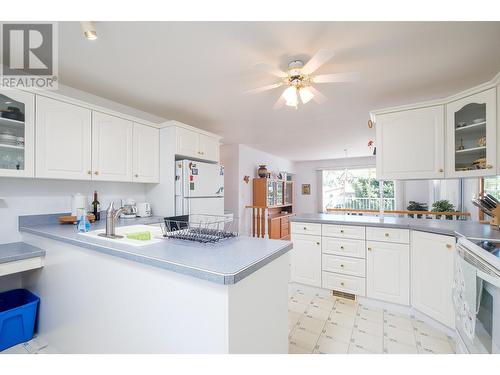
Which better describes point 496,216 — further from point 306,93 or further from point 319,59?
point 319,59

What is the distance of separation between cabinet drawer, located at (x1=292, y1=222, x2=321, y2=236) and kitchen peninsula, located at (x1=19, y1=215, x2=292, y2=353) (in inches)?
56.2

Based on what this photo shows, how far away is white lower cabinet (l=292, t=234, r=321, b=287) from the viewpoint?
2621 millimetres

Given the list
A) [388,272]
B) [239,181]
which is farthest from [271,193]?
[388,272]

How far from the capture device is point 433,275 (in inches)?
77.4

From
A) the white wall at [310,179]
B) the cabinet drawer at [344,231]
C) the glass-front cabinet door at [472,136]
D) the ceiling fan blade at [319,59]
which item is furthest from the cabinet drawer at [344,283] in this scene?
the white wall at [310,179]

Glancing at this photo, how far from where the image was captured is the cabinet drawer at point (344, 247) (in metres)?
2.40

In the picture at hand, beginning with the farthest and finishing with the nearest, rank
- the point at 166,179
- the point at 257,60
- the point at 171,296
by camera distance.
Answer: the point at 166,179 → the point at 257,60 → the point at 171,296

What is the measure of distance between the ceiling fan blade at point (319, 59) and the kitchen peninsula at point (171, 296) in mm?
1183

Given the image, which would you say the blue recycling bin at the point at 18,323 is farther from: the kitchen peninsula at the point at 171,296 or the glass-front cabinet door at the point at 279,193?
the glass-front cabinet door at the point at 279,193

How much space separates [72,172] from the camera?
2092mm

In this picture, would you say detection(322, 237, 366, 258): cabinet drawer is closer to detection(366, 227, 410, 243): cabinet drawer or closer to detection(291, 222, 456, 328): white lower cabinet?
detection(291, 222, 456, 328): white lower cabinet

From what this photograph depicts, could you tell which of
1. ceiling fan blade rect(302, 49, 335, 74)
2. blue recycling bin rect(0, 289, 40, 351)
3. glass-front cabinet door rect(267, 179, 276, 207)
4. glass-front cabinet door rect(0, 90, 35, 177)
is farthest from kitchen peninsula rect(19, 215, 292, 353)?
glass-front cabinet door rect(267, 179, 276, 207)

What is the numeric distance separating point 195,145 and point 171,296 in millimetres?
2344

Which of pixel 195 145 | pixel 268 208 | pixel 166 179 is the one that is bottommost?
pixel 268 208
